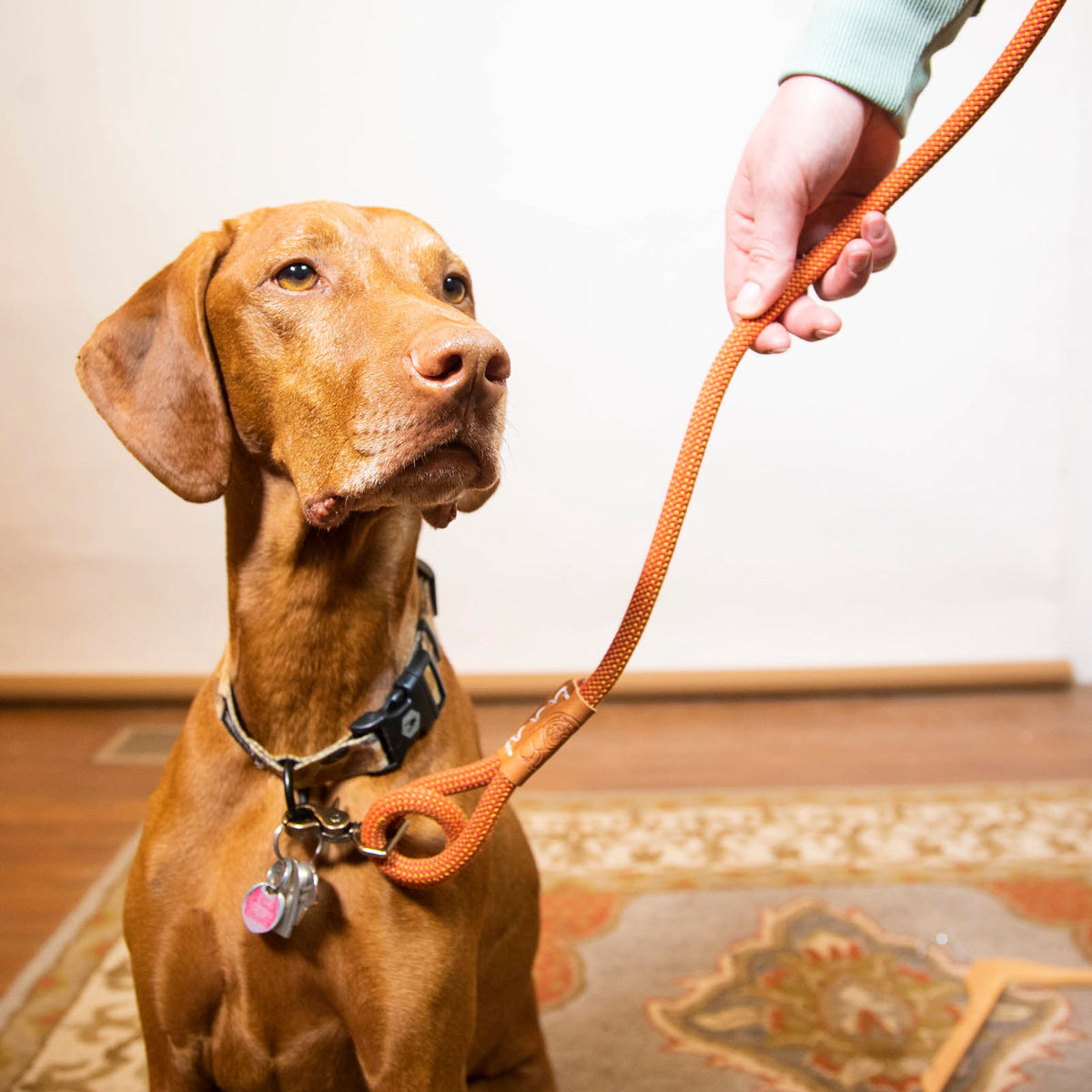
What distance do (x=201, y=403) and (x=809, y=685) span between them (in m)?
2.82

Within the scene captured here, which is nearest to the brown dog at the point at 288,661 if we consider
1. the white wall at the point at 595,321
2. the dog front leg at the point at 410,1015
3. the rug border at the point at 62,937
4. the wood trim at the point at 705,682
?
the dog front leg at the point at 410,1015

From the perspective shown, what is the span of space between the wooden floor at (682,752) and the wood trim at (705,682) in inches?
1.6

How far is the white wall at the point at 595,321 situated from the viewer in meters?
3.22

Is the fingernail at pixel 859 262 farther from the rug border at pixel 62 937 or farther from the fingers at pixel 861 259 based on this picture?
the rug border at pixel 62 937

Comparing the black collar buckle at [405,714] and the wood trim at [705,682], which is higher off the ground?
the black collar buckle at [405,714]

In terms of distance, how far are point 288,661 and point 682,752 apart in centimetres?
213

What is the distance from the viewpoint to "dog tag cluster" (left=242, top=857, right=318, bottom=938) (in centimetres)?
118

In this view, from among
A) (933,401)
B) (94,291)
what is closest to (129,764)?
(94,291)

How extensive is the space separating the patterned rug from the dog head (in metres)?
1.16

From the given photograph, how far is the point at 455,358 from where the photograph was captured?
42.3 inches

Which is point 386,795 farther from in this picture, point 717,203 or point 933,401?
point 933,401

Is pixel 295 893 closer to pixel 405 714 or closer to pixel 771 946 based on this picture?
pixel 405 714

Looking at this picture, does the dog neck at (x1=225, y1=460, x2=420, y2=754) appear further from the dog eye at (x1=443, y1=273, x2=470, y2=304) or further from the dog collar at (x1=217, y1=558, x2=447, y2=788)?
the dog eye at (x1=443, y1=273, x2=470, y2=304)

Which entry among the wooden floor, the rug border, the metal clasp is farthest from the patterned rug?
the metal clasp
